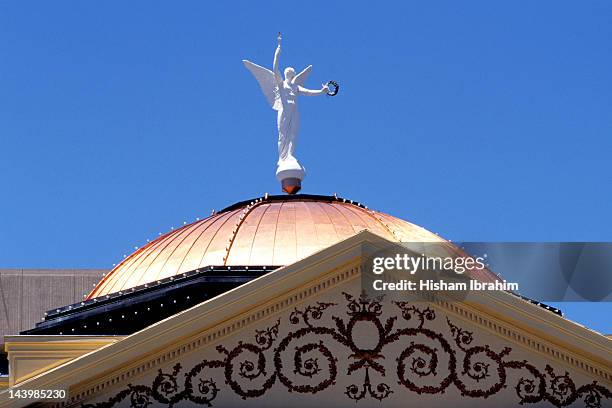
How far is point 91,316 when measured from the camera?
38000 millimetres

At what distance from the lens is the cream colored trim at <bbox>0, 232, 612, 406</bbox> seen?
2906 centimetres

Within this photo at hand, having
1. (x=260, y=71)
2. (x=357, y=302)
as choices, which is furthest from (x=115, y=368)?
Answer: (x=260, y=71)

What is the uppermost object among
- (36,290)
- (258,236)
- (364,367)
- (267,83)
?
(36,290)

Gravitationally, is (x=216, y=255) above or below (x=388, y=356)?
above

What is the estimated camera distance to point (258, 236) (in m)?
38.4

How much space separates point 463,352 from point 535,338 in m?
1.14

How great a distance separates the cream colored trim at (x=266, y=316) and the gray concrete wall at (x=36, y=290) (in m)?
29.6

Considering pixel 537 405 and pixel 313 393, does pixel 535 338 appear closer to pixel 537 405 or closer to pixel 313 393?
pixel 537 405

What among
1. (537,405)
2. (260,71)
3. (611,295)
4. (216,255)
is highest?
(260,71)

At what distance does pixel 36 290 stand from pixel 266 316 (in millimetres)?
31279

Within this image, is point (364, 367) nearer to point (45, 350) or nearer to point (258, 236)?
point (45, 350)

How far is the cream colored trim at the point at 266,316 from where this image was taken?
29062 millimetres

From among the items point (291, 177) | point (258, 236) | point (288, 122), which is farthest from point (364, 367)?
point (288, 122)

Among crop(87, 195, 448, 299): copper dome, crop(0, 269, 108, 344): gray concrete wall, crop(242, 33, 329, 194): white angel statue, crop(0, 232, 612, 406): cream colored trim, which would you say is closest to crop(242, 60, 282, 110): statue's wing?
crop(242, 33, 329, 194): white angel statue
